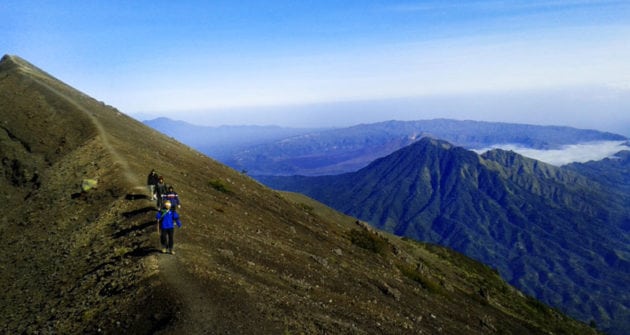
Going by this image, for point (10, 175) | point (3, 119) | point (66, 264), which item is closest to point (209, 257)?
point (66, 264)

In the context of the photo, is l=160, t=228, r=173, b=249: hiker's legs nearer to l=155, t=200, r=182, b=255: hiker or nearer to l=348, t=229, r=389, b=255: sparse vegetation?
l=155, t=200, r=182, b=255: hiker

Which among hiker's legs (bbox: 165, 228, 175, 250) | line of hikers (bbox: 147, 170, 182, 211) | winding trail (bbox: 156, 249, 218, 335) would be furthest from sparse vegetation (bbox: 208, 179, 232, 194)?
winding trail (bbox: 156, 249, 218, 335)

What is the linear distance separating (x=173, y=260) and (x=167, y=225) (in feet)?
5.65

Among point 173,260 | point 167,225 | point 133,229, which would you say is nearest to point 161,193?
point 133,229

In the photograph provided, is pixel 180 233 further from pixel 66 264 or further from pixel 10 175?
pixel 10 175

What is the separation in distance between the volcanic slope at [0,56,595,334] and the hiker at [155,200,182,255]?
597 millimetres

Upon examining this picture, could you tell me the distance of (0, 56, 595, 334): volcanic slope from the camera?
56.4 feet

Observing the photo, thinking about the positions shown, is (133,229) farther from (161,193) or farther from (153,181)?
(153,181)

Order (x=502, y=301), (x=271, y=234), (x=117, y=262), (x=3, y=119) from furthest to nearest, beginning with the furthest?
1. (x=502, y=301)
2. (x=3, y=119)
3. (x=271, y=234)
4. (x=117, y=262)

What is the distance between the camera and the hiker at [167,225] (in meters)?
19.5

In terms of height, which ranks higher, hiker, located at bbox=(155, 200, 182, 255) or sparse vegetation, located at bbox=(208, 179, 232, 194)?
hiker, located at bbox=(155, 200, 182, 255)

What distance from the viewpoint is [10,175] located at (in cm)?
3909

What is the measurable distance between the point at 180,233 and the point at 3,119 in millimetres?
38938

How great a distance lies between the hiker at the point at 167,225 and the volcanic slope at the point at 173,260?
1.96 ft
